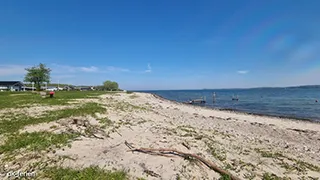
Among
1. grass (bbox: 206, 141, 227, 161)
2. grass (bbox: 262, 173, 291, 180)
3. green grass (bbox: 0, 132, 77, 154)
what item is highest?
green grass (bbox: 0, 132, 77, 154)

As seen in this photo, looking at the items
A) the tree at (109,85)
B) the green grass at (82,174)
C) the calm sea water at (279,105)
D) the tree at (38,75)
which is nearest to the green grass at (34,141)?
the green grass at (82,174)

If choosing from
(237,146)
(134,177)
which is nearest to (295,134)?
(237,146)

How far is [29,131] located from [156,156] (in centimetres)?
565

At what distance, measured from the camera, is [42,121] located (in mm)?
7930

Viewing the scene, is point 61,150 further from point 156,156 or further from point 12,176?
point 156,156

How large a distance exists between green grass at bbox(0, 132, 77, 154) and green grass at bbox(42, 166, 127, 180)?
1.70m

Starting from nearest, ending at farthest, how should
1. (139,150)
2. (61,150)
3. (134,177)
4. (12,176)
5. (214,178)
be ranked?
1. (12,176)
2. (134,177)
3. (214,178)
4. (61,150)
5. (139,150)

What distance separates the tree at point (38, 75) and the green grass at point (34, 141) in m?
63.7

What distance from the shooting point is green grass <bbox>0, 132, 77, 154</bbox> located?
4844 mm

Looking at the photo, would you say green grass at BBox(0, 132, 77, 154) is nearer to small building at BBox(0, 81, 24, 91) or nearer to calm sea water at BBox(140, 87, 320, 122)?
calm sea water at BBox(140, 87, 320, 122)

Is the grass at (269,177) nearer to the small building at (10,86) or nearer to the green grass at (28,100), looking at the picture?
the green grass at (28,100)

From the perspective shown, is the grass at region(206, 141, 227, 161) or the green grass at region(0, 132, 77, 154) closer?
the green grass at region(0, 132, 77, 154)

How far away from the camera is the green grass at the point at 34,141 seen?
4.84 metres

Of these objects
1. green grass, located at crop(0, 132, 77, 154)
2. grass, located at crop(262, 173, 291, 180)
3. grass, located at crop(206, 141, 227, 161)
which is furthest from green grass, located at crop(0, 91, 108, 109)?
grass, located at crop(262, 173, 291, 180)
